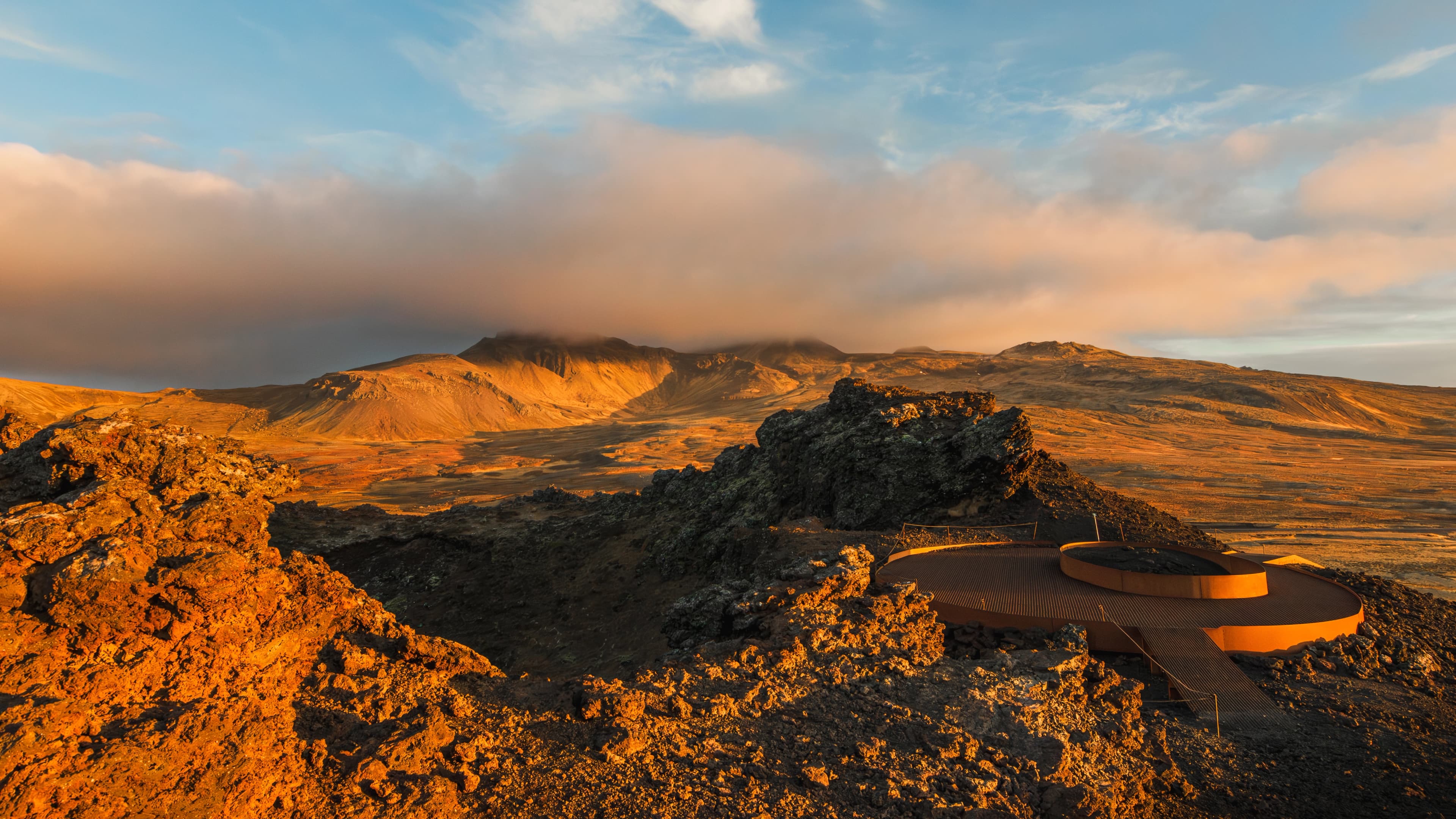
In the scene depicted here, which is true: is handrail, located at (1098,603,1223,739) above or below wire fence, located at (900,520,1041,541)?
below

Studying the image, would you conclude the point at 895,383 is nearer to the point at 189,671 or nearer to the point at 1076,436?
the point at 1076,436

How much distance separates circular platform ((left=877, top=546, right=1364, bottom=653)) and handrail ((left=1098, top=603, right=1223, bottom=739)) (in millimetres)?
61

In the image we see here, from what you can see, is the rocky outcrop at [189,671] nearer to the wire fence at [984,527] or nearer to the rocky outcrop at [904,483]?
the rocky outcrop at [904,483]

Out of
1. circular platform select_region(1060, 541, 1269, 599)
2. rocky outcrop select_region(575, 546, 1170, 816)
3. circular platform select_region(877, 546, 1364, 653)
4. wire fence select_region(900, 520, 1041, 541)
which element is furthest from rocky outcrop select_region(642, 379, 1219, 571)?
rocky outcrop select_region(575, 546, 1170, 816)

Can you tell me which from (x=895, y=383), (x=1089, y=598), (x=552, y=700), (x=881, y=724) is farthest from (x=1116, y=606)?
(x=895, y=383)

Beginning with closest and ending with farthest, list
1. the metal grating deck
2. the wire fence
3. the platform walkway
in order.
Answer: the platform walkway → the metal grating deck → the wire fence

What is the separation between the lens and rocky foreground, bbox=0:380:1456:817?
5.93 metres

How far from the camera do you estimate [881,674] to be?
9867 millimetres

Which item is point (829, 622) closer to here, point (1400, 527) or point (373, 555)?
point (373, 555)

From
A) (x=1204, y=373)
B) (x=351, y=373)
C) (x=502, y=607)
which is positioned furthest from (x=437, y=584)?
(x=351, y=373)

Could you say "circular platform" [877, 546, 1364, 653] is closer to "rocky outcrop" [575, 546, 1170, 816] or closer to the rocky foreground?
the rocky foreground

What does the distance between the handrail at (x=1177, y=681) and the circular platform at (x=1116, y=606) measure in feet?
0.20

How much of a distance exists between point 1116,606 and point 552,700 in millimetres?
11639

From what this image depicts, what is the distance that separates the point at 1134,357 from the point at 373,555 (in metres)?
180
